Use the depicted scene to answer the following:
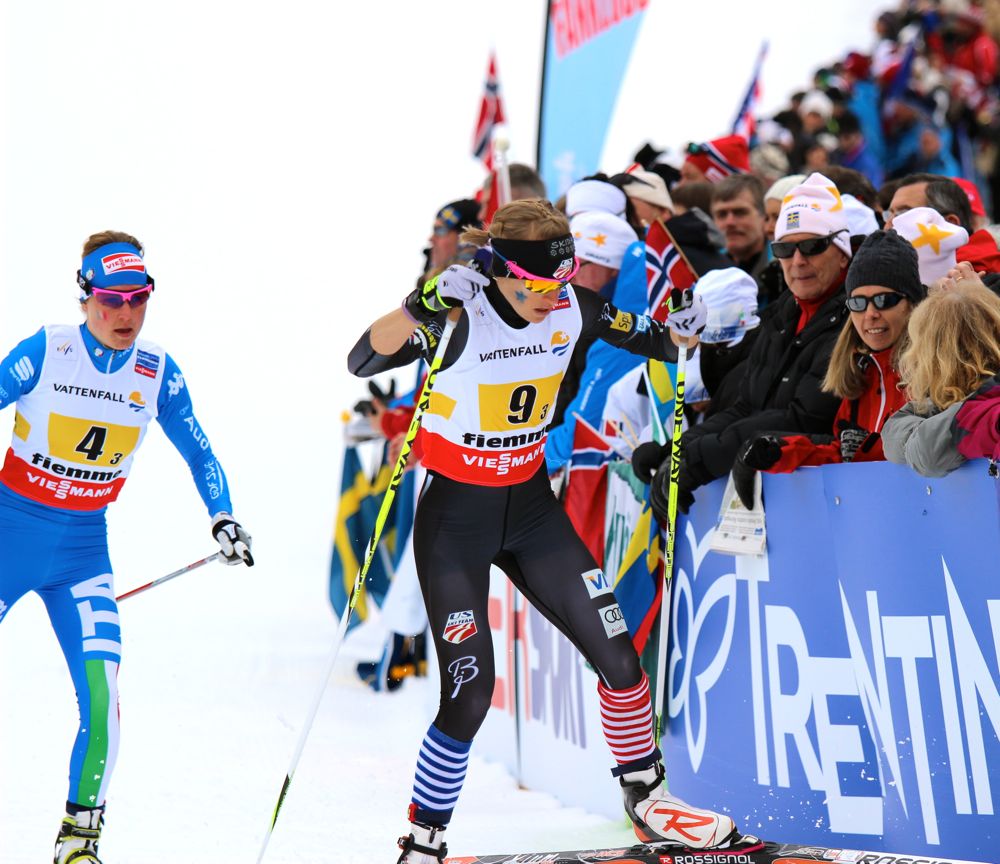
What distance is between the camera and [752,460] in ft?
13.7

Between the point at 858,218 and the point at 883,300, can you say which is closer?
the point at 883,300

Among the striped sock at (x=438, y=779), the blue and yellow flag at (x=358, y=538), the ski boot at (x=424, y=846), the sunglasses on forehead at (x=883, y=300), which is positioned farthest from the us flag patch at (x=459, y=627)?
the blue and yellow flag at (x=358, y=538)

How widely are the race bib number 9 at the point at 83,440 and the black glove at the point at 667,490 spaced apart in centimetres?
190

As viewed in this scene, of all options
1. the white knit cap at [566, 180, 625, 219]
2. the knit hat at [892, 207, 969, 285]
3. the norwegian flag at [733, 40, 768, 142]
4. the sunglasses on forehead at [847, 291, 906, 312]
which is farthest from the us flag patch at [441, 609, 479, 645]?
the norwegian flag at [733, 40, 768, 142]

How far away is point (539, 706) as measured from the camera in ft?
20.9

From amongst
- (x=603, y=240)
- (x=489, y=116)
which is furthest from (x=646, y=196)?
(x=489, y=116)

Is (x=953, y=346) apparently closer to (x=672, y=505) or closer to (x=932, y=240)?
(x=932, y=240)

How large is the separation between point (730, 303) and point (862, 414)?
101 cm

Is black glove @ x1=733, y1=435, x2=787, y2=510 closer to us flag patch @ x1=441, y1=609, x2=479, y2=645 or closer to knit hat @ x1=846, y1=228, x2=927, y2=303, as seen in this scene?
knit hat @ x1=846, y1=228, x2=927, y2=303

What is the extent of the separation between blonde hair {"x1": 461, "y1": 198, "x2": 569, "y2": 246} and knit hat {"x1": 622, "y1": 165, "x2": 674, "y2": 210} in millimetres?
2099

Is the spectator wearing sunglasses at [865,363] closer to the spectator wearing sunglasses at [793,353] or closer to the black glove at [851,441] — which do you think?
the black glove at [851,441]

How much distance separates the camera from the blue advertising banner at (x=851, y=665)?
3389 mm

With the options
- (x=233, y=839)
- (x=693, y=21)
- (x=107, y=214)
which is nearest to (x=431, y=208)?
(x=107, y=214)

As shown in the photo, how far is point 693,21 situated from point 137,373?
92.9 feet
